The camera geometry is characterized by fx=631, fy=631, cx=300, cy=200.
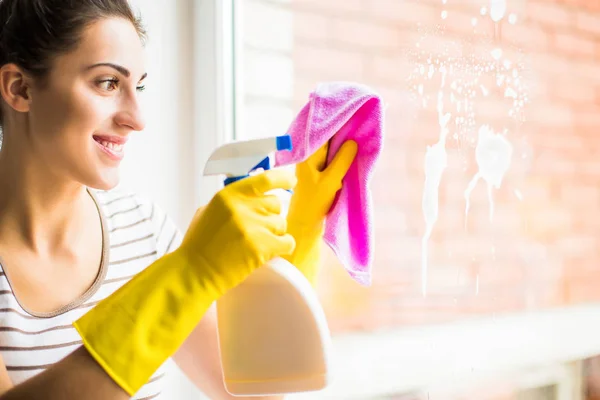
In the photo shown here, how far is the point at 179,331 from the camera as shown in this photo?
0.76 metres

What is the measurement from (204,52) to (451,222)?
0.70 m

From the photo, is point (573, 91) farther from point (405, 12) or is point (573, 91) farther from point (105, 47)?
point (105, 47)

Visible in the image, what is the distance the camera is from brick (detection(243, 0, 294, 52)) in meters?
1.39

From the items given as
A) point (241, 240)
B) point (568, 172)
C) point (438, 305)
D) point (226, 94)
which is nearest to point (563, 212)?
point (568, 172)

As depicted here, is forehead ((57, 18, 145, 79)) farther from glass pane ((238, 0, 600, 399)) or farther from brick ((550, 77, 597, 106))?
brick ((550, 77, 597, 106))

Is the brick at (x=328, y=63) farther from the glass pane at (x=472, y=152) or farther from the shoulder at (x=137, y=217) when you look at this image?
the shoulder at (x=137, y=217)

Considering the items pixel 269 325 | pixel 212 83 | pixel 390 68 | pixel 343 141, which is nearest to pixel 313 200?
pixel 343 141

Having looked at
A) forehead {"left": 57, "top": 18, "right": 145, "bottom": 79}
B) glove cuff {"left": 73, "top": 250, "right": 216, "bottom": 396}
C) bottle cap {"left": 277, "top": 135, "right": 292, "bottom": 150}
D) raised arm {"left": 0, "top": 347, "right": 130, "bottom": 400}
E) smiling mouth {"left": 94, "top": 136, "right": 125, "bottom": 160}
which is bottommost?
raised arm {"left": 0, "top": 347, "right": 130, "bottom": 400}

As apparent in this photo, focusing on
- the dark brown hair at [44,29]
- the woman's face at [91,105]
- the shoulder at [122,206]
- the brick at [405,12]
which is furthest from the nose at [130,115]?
the brick at [405,12]

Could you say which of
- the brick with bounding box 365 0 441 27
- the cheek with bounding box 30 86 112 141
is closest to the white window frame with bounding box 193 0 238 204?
the brick with bounding box 365 0 441 27

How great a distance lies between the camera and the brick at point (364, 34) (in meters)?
1.18

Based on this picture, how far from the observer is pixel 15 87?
97cm

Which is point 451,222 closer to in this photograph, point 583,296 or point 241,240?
point 583,296

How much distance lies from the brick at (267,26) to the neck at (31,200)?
1.86 ft
